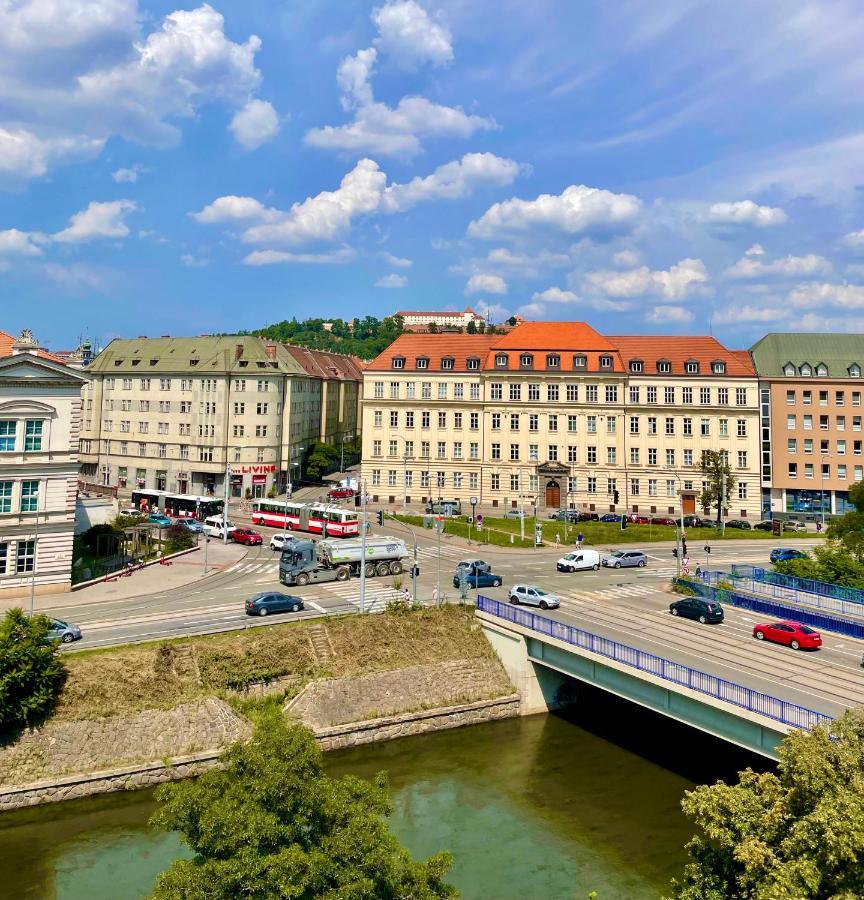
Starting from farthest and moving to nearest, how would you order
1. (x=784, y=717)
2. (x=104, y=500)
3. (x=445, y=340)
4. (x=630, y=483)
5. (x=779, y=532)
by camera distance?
(x=445, y=340)
(x=630, y=483)
(x=779, y=532)
(x=104, y=500)
(x=784, y=717)

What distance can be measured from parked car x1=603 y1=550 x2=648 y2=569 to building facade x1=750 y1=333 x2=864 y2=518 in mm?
39401

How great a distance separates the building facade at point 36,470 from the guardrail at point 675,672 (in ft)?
92.8

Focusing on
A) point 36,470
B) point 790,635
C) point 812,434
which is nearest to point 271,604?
point 36,470

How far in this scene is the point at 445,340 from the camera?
96375 millimetres

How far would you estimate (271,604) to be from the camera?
139ft

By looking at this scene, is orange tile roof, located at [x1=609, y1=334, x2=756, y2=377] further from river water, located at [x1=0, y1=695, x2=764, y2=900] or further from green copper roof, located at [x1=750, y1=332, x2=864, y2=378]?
river water, located at [x1=0, y1=695, x2=764, y2=900]

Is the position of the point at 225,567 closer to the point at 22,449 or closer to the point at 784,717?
the point at 22,449

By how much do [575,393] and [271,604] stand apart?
57.3 meters

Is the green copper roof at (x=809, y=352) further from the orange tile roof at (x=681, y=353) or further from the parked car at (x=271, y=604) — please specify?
the parked car at (x=271, y=604)

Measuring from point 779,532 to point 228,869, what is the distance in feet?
246

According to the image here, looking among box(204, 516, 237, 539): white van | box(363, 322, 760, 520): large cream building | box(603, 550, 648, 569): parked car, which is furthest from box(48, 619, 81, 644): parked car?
box(363, 322, 760, 520): large cream building

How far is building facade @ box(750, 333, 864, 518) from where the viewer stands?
91688 millimetres

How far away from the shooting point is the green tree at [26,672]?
2994 centimetres

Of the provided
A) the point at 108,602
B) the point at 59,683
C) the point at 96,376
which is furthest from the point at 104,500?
the point at 96,376
